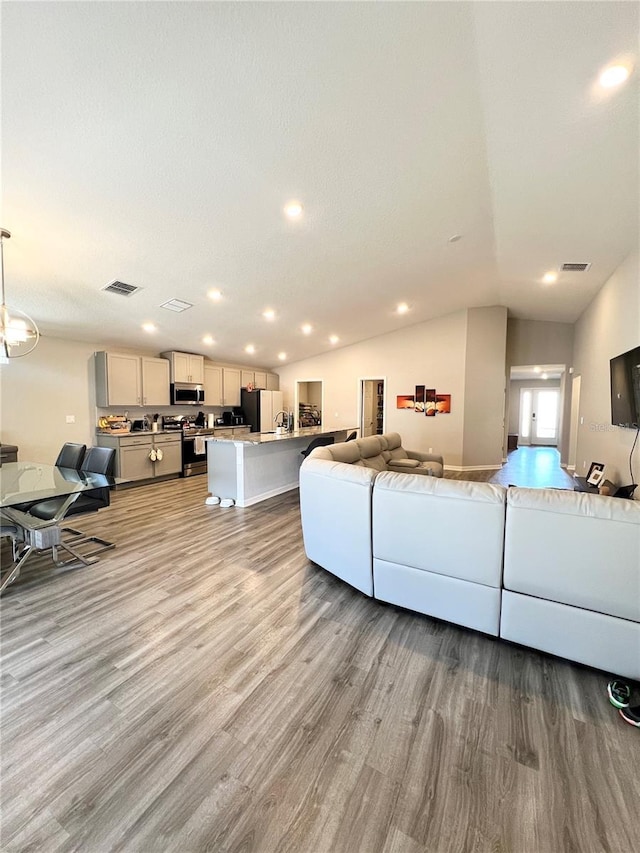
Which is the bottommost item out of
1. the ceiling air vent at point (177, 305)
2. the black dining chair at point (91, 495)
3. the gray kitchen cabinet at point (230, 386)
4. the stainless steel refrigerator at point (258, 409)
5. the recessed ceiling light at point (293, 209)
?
the black dining chair at point (91, 495)

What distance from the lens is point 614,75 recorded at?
1.96 m

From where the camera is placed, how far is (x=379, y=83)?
207 cm

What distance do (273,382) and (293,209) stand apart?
634 centimetres

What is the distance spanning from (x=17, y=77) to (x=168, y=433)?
5.03 m

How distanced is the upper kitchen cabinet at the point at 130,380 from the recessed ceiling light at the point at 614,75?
630 centimetres

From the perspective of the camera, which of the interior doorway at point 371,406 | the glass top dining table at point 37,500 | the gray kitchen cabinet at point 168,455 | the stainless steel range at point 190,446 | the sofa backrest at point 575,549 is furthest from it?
the interior doorway at point 371,406

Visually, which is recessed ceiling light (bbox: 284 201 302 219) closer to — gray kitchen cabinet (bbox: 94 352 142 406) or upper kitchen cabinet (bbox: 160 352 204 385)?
gray kitchen cabinet (bbox: 94 352 142 406)

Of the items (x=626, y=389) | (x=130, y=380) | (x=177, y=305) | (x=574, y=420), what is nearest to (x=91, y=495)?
(x=177, y=305)

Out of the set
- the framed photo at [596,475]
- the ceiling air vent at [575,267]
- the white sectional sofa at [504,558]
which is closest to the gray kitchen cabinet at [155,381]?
the white sectional sofa at [504,558]

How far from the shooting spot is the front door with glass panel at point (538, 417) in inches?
469

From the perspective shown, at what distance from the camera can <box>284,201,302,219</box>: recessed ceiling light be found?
3109 mm

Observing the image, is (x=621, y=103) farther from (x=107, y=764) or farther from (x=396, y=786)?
(x=107, y=764)

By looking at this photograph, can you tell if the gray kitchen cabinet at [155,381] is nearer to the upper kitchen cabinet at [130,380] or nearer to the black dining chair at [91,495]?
the upper kitchen cabinet at [130,380]

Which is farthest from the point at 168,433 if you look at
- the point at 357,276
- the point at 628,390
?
the point at 628,390
